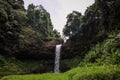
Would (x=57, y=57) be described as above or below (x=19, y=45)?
below

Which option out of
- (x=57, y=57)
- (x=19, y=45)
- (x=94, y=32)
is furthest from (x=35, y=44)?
(x=94, y=32)

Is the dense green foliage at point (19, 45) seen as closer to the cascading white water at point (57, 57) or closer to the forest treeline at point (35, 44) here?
the forest treeline at point (35, 44)

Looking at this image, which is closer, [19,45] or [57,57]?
[19,45]

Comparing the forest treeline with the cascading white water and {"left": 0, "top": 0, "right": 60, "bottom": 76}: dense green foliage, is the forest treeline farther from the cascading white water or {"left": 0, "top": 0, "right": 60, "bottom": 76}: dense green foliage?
the cascading white water

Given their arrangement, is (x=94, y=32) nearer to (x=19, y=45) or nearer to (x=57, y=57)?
(x=57, y=57)

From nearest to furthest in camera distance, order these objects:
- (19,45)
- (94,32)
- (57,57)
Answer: (94,32)
(19,45)
(57,57)

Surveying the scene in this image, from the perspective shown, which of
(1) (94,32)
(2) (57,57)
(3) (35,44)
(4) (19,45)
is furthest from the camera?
(3) (35,44)

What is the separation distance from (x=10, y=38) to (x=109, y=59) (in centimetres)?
2452

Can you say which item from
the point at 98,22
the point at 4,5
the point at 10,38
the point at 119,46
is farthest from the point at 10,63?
the point at 119,46

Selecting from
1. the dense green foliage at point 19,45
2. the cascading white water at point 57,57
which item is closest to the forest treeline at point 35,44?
the dense green foliage at point 19,45

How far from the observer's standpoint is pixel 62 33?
61875 millimetres

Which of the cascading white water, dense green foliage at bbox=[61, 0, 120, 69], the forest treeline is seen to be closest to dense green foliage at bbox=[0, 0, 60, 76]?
the forest treeline

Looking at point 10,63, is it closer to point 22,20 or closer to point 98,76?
point 22,20

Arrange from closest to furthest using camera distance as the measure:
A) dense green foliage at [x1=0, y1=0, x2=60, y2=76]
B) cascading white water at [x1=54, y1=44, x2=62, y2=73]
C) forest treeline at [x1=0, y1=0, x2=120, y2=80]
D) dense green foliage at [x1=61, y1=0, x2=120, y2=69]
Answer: dense green foliage at [x1=61, y1=0, x2=120, y2=69], forest treeline at [x1=0, y1=0, x2=120, y2=80], dense green foliage at [x1=0, y1=0, x2=60, y2=76], cascading white water at [x1=54, y1=44, x2=62, y2=73]
